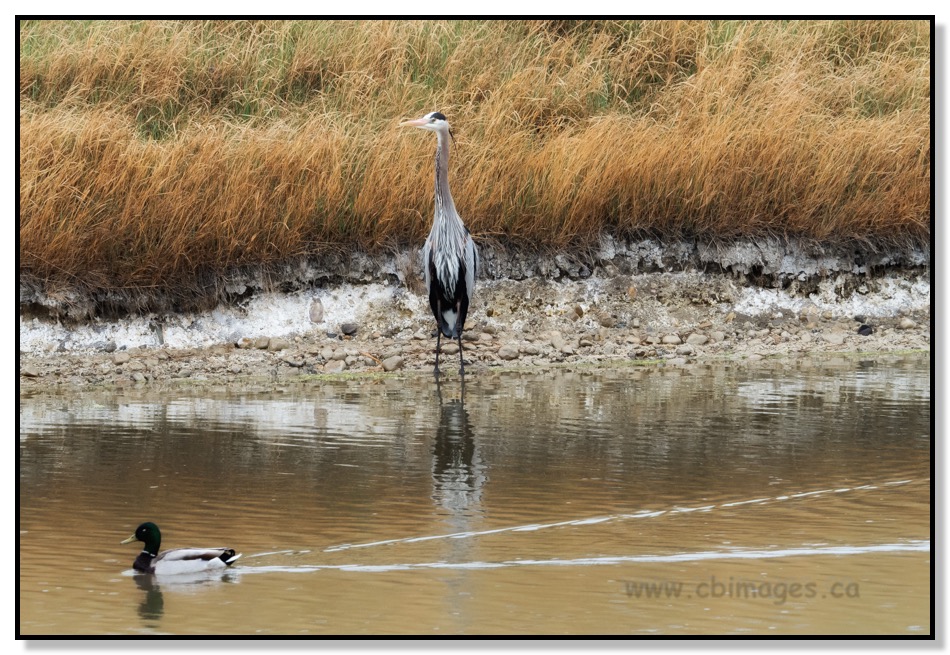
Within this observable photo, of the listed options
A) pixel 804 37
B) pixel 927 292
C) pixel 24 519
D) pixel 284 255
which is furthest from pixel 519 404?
pixel 804 37

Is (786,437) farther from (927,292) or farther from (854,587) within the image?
(927,292)

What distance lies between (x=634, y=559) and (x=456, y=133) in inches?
286

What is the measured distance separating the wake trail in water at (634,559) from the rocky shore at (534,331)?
14.2 feet

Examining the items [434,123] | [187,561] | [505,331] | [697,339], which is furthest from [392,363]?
[187,561]

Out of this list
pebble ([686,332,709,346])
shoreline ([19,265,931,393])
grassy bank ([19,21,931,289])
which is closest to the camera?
shoreline ([19,265,931,393])

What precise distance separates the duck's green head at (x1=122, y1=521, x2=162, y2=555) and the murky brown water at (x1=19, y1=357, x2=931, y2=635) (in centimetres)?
12

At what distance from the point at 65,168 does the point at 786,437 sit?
562 cm

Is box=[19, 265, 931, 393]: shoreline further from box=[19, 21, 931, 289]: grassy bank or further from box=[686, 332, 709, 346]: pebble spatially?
box=[19, 21, 931, 289]: grassy bank

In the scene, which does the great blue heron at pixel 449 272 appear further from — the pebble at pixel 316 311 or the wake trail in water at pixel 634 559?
the wake trail in water at pixel 634 559

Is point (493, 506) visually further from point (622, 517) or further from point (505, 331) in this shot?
point (505, 331)


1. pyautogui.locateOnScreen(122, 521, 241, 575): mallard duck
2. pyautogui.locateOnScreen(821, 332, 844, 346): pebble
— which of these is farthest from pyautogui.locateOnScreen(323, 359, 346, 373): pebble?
pyautogui.locateOnScreen(122, 521, 241, 575): mallard duck

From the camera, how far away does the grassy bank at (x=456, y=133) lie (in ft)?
34.1

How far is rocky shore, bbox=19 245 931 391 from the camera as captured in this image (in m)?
9.76

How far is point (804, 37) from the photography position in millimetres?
13469
